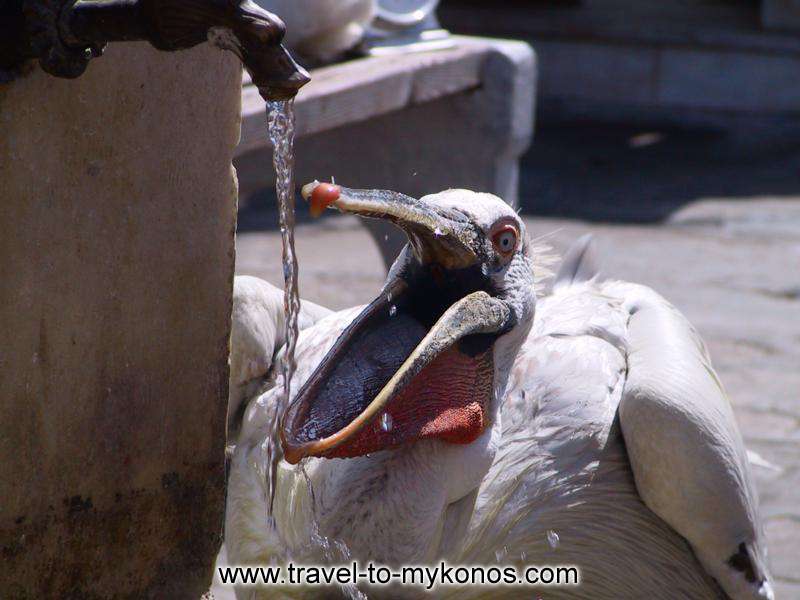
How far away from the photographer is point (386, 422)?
2205mm

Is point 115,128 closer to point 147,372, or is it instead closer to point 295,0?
point 147,372

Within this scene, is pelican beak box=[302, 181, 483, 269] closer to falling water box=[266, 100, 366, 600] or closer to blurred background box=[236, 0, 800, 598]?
falling water box=[266, 100, 366, 600]

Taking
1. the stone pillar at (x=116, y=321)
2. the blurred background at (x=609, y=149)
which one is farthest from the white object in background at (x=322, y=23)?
the stone pillar at (x=116, y=321)

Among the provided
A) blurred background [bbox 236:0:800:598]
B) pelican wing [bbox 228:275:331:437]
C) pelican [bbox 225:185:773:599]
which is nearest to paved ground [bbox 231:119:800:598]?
blurred background [bbox 236:0:800:598]

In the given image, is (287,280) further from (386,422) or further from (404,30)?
(404,30)

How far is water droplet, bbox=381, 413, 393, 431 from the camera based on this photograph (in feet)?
7.17

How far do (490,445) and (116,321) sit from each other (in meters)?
0.75

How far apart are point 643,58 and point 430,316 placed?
789 cm

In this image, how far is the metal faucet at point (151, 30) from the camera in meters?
1.64

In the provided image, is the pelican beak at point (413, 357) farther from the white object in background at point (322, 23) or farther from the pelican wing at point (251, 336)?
the white object in background at point (322, 23)

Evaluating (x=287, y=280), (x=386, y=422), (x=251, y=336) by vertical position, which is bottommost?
(x=251, y=336)

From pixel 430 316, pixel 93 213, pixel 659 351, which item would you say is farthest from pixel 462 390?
pixel 93 213

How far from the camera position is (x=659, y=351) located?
8.78 feet

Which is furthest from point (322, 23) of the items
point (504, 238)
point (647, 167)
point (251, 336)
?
point (647, 167)
